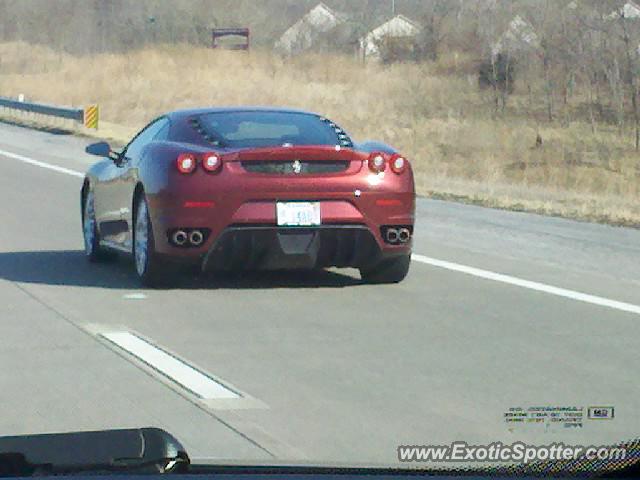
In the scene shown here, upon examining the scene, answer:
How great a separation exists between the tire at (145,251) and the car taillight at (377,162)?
1.72 m

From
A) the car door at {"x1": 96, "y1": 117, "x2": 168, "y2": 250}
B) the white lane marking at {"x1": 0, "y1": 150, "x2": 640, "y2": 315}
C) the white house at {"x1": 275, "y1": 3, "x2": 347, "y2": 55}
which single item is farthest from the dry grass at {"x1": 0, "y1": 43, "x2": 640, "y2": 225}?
the white house at {"x1": 275, "y1": 3, "x2": 347, "y2": 55}

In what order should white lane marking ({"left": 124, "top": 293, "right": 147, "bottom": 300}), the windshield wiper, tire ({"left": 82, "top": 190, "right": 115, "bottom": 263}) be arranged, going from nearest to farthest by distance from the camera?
the windshield wiper
white lane marking ({"left": 124, "top": 293, "right": 147, "bottom": 300})
tire ({"left": 82, "top": 190, "right": 115, "bottom": 263})

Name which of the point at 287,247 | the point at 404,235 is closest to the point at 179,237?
the point at 287,247

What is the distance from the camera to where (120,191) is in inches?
515

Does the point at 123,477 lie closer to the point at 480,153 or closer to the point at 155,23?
the point at 480,153

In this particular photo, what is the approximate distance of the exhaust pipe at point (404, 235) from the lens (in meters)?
12.0

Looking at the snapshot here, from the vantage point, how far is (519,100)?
65.4 meters

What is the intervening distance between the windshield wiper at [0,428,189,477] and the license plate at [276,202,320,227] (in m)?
8.18

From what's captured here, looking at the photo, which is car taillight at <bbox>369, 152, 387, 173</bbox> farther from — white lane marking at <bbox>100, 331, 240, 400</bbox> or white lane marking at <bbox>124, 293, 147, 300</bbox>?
white lane marking at <bbox>100, 331, 240, 400</bbox>

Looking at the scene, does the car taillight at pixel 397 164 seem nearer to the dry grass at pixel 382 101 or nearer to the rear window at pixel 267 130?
the rear window at pixel 267 130

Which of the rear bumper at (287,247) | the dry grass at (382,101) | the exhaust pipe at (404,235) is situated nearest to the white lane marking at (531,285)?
the exhaust pipe at (404,235)

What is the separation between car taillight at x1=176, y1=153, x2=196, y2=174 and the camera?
11.7 m

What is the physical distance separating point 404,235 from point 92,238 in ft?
10.4

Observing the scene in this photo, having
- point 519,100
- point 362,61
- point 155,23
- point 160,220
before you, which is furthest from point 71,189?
point 155,23
